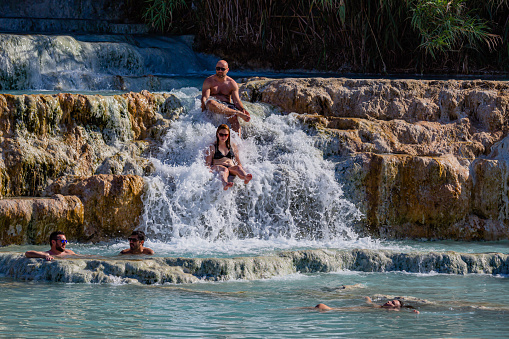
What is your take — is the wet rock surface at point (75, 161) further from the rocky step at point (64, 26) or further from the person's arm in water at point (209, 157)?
the rocky step at point (64, 26)

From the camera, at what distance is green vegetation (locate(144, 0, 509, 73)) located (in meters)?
15.3

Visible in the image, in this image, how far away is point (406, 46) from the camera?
16078 mm

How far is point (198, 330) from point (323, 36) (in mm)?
12024

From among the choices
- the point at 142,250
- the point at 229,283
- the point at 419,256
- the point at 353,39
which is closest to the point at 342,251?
the point at 419,256

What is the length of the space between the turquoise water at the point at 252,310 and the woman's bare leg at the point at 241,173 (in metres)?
2.83

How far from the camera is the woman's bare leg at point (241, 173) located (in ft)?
31.3

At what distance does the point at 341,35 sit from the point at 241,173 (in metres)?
7.36

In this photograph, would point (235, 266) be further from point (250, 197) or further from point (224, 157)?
point (224, 157)

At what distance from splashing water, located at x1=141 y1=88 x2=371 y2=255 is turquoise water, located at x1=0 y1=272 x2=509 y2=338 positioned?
2502 millimetres

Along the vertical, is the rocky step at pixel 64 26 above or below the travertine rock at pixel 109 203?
above

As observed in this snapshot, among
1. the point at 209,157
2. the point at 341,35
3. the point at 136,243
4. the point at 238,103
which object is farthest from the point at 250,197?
the point at 341,35

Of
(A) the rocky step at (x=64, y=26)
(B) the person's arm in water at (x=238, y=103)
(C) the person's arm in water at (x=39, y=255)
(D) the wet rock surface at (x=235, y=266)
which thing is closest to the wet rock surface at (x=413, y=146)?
(B) the person's arm in water at (x=238, y=103)

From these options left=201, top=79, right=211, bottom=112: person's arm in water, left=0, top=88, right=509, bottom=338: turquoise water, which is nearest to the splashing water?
left=0, top=88, right=509, bottom=338: turquoise water

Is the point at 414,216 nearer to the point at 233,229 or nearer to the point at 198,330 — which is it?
the point at 233,229
